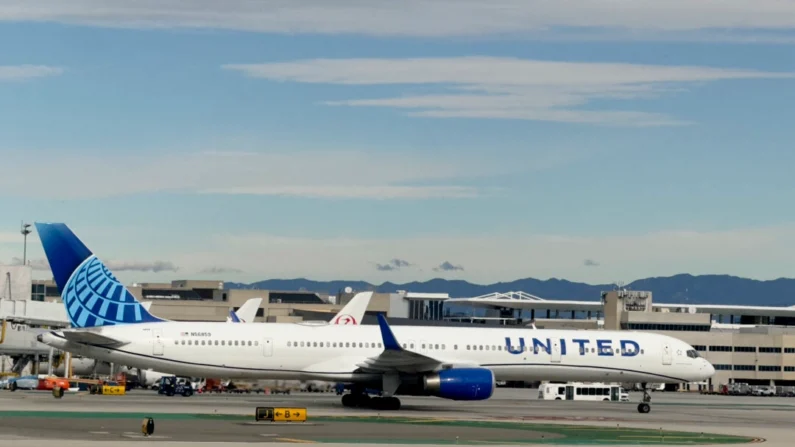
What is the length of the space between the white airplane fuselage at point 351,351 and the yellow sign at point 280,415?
10.5 metres

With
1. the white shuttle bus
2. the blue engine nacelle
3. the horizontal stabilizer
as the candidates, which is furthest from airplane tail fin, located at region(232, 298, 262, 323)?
the blue engine nacelle

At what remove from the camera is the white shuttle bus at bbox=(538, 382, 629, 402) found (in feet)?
238

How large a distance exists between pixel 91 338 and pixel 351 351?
1171cm

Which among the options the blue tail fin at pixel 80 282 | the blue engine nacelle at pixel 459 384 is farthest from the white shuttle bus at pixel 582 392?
the blue tail fin at pixel 80 282

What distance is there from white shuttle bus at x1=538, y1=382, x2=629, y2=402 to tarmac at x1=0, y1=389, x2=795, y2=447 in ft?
42.2

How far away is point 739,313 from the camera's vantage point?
163 meters

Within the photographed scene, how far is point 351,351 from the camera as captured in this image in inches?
2112

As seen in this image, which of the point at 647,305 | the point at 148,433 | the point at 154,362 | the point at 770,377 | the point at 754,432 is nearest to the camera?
the point at 148,433

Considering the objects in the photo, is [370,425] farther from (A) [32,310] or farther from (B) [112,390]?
(A) [32,310]

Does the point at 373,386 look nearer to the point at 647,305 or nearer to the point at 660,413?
the point at 660,413

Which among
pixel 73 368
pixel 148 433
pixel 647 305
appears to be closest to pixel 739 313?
pixel 647 305

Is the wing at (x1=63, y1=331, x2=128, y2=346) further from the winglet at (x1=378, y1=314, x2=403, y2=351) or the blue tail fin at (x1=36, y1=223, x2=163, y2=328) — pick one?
the winglet at (x1=378, y1=314, x2=403, y2=351)

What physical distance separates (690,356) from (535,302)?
10371 centimetres

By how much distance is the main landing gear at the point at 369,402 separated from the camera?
52531 mm
